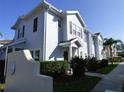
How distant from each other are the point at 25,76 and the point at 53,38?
34.4 ft

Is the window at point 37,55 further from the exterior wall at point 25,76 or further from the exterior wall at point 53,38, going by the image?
the exterior wall at point 25,76

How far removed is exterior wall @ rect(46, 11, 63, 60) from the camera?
16.2 meters

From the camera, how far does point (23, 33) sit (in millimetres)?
20672

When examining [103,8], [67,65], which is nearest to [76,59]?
[67,65]

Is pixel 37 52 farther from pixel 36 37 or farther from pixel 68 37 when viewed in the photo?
pixel 68 37

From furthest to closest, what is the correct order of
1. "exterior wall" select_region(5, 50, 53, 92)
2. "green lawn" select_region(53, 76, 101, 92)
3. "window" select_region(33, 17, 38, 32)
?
"window" select_region(33, 17, 38, 32)
"green lawn" select_region(53, 76, 101, 92)
"exterior wall" select_region(5, 50, 53, 92)

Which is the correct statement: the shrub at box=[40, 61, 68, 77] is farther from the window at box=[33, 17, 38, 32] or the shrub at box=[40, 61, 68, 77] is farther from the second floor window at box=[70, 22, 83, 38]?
the second floor window at box=[70, 22, 83, 38]

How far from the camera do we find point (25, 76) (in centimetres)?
712

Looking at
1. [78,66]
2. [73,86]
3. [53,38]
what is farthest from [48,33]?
[73,86]

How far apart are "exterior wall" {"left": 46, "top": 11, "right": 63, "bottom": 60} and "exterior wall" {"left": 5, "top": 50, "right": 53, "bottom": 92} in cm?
727

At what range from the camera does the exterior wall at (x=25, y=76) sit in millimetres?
5746

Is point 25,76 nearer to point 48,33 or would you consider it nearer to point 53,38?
point 48,33

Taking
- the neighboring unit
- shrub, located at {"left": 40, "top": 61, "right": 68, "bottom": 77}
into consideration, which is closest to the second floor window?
the neighboring unit

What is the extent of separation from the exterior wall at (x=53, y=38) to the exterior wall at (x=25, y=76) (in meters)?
7.27
